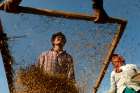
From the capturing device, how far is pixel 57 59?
23.9ft

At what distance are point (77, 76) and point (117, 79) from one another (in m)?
1.73

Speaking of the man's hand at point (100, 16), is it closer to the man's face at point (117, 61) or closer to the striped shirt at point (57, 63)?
the striped shirt at point (57, 63)

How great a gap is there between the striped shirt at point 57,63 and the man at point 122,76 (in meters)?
1.20

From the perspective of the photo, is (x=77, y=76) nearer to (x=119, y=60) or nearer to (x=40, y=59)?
(x=40, y=59)

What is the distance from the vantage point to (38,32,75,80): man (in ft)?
23.4

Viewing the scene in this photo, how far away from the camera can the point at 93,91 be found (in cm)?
705

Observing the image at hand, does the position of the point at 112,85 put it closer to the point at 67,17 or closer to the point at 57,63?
the point at 57,63

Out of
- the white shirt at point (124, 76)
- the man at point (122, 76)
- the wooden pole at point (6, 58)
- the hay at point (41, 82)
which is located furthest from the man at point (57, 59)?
the white shirt at point (124, 76)

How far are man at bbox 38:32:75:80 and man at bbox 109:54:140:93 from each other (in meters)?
1.20

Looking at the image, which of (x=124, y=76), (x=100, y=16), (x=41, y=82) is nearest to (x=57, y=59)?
(x=41, y=82)

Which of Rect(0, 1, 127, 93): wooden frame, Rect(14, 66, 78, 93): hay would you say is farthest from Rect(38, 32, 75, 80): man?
Rect(0, 1, 127, 93): wooden frame

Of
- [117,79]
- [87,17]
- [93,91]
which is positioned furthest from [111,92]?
[87,17]

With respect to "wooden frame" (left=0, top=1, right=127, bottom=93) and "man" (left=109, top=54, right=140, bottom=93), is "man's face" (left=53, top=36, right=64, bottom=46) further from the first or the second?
"man" (left=109, top=54, right=140, bottom=93)

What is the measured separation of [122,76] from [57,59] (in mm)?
1695
